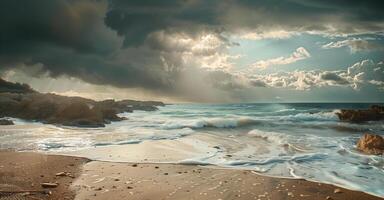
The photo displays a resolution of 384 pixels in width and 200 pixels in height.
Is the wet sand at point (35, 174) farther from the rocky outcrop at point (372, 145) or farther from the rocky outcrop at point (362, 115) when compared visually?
the rocky outcrop at point (362, 115)

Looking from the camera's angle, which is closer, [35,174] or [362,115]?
[35,174]

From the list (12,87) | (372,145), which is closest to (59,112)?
(372,145)

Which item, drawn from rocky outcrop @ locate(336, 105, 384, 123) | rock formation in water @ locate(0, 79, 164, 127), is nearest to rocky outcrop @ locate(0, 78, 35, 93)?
rock formation in water @ locate(0, 79, 164, 127)

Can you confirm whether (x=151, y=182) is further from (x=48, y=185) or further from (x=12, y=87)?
(x=12, y=87)

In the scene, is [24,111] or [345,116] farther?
[345,116]

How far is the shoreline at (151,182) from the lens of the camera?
24.1ft

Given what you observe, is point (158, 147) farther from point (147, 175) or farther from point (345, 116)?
point (345, 116)

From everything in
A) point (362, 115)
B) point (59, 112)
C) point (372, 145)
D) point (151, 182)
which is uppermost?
point (59, 112)

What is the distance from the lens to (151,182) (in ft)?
27.7

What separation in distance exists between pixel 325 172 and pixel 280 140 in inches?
312

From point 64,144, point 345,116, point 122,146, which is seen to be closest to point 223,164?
point 122,146

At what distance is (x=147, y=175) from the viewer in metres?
9.24

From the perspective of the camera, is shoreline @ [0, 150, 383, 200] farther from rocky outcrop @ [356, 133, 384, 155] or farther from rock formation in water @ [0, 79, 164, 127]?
rock formation in water @ [0, 79, 164, 127]

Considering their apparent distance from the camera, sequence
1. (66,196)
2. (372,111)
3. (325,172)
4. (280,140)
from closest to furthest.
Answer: (66,196) < (325,172) < (280,140) < (372,111)
